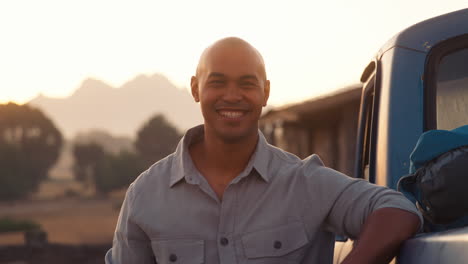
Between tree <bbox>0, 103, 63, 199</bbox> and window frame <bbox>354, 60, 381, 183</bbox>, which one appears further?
tree <bbox>0, 103, 63, 199</bbox>

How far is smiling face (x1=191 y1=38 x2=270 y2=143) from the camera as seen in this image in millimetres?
2906

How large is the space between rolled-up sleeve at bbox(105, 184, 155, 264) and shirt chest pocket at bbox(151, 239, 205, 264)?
127 mm

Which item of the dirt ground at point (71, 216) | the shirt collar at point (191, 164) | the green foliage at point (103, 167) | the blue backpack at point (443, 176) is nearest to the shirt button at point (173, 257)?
the shirt collar at point (191, 164)

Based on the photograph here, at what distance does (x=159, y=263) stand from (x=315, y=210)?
24.5 inches

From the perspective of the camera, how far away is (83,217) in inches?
2293

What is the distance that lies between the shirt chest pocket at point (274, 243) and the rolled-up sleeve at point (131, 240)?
43 cm

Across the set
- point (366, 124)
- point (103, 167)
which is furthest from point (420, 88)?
point (103, 167)

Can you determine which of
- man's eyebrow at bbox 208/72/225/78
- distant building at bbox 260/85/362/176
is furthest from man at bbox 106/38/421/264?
distant building at bbox 260/85/362/176

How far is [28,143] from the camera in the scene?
68625mm

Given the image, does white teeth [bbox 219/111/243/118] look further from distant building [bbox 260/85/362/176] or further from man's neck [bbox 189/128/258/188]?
distant building [bbox 260/85/362/176]

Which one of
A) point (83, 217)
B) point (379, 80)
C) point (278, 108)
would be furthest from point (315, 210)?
point (83, 217)

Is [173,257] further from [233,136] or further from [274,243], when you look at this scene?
[233,136]

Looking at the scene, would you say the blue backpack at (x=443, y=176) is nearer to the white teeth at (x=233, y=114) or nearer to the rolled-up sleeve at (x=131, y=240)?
the white teeth at (x=233, y=114)

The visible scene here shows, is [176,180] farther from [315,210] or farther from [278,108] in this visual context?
[278,108]
